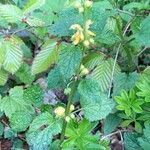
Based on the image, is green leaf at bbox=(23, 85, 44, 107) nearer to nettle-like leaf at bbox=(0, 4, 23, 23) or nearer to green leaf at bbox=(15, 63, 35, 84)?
nettle-like leaf at bbox=(0, 4, 23, 23)

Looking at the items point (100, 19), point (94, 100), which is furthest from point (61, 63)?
point (100, 19)

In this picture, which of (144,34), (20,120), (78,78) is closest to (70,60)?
(78,78)

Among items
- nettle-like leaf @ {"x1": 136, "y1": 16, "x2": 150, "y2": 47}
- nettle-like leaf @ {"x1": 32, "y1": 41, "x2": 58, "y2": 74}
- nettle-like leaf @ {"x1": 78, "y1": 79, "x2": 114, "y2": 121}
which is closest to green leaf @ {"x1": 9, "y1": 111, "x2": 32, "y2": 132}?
nettle-like leaf @ {"x1": 78, "y1": 79, "x2": 114, "y2": 121}

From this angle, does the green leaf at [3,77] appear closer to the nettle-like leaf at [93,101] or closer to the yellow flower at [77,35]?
the nettle-like leaf at [93,101]

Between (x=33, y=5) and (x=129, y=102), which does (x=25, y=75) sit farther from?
(x=129, y=102)

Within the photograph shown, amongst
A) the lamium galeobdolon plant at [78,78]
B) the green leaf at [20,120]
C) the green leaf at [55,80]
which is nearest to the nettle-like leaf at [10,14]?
the lamium galeobdolon plant at [78,78]

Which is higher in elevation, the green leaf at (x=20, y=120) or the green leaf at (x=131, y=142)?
the green leaf at (x=20, y=120)
